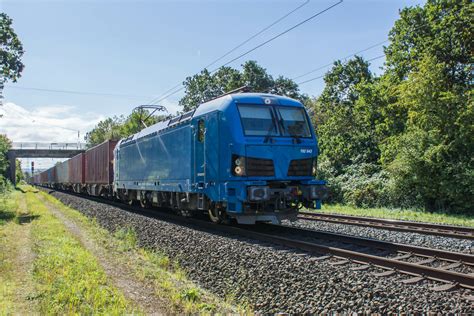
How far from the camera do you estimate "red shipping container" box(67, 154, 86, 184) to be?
3538cm

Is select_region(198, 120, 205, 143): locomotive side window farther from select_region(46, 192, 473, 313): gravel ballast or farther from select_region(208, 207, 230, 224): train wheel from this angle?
select_region(46, 192, 473, 313): gravel ballast

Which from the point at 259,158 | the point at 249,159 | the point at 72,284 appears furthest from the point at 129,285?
the point at 259,158

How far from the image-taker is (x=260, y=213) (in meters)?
11.2

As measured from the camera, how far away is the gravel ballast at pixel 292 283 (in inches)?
220

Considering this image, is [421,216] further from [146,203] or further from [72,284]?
[72,284]

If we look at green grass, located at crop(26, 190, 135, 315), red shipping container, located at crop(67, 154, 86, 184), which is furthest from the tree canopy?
red shipping container, located at crop(67, 154, 86, 184)

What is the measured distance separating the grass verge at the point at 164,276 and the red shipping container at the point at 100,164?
1342 cm

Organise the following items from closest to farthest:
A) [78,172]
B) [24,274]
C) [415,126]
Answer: [24,274]
[415,126]
[78,172]

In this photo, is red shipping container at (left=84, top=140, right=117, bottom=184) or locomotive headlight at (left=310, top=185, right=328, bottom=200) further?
red shipping container at (left=84, top=140, right=117, bottom=184)

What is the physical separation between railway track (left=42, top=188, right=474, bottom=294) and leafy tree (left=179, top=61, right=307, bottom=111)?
3871 centimetres

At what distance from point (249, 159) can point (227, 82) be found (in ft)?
133

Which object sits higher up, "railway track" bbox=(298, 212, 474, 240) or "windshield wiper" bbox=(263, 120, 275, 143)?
"windshield wiper" bbox=(263, 120, 275, 143)

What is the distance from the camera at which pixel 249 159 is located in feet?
35.9

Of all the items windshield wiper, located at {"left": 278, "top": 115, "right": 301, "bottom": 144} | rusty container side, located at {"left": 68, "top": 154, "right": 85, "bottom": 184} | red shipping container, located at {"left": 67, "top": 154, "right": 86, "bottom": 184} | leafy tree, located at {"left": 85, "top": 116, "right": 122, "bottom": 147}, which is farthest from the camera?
leafy tree, located at {"left": 85, "top": 116, "right": 122, "bottom": 147}
